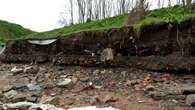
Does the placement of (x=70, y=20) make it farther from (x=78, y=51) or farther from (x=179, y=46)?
(x=179, y=46)

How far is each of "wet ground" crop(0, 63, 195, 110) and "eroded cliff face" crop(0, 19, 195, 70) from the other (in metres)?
0.28

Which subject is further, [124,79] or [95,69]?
[95,69]

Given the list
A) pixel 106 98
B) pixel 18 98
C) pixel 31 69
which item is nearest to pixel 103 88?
pixel 106 98

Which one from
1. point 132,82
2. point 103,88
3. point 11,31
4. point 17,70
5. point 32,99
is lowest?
point 32,99

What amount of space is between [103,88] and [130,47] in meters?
1.73

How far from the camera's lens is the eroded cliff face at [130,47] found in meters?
9.57

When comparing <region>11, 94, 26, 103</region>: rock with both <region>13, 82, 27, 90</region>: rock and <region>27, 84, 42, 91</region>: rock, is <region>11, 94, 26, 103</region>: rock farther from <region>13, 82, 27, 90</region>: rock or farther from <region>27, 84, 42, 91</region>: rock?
<region>13, 82, 27, 90</region>: rock

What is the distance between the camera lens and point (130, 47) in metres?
10.6

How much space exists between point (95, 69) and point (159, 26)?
2225 mm

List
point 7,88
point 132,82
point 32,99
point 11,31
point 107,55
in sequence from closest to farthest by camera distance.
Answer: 1. point 32,99
2. point 132,82
3. point 7,88
4. point 107,55
5. point 11,31

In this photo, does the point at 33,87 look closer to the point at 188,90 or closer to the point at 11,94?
the point at 11,94

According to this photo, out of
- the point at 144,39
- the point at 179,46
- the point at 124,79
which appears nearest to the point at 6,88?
the point at 124,79

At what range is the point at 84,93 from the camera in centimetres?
926

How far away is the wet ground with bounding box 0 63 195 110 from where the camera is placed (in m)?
8.16
